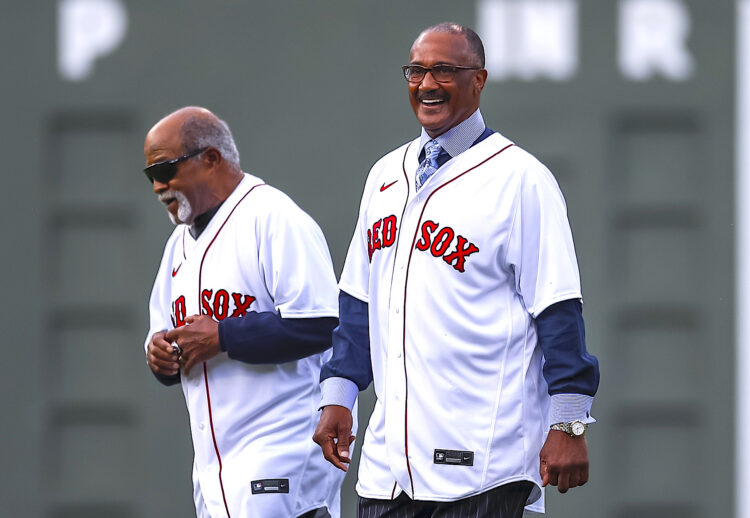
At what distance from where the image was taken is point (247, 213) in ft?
13.6

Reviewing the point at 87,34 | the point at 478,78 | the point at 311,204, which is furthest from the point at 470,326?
the point at 87,34

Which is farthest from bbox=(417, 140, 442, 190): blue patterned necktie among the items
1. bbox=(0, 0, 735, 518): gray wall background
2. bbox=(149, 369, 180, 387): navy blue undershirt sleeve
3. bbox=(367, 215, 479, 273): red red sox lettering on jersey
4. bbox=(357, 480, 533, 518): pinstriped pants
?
bbox=(0, 0, 735, 518): gray wall background

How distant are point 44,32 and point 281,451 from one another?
271cm

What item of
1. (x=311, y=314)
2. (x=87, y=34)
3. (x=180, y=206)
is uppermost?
(x=87, y=34)

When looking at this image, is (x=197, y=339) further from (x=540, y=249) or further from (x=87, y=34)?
(x=87, y=34)

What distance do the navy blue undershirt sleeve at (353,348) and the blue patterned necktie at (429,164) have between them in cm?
36

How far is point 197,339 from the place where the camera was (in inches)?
155

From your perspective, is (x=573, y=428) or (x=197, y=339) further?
(x=197, y=339)

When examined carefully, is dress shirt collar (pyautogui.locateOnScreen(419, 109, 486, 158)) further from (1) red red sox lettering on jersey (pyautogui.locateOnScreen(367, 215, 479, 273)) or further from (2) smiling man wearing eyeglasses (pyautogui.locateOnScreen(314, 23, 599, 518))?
(1) red red sox lettering on jersey (pyautogui.locateOnScreen(367, 215, 479, 273))

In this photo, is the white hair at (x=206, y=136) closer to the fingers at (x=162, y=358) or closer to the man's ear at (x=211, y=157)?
the man's ear at (x=211, y=157)

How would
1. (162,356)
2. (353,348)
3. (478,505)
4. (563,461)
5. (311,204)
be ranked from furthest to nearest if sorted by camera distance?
(311,204) < (162,356) < (353,348) < (478,505) < (563,461)

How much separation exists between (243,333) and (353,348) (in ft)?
1.45

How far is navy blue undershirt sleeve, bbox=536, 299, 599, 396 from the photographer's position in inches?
123

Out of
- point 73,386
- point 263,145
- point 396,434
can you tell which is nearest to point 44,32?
point 263,145
